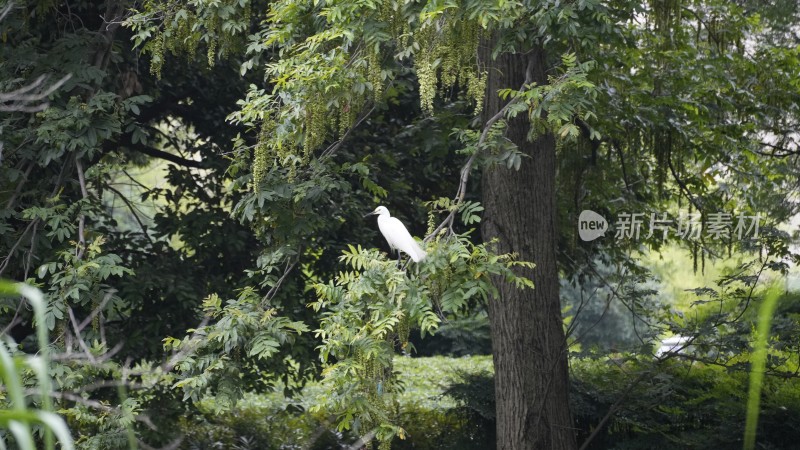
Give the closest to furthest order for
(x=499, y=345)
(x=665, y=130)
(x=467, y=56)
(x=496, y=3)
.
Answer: (x=496, y=3) → (x=467, y=56) → (x=499, y=345) → (x=665, y=130)

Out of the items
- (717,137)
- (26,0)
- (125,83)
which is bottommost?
(717,137)

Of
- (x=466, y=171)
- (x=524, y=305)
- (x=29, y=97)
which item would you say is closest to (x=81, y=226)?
(x=29, y=97)

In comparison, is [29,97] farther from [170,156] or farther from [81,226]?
[170,156]

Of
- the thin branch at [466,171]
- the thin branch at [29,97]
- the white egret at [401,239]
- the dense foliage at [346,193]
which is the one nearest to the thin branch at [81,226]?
the dense foliage at [346,193]

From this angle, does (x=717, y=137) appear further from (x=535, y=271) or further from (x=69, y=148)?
(x=69, y=148)

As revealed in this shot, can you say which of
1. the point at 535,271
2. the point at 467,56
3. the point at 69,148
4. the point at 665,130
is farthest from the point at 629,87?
the point at 69,148

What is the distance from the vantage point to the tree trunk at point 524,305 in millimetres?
5383

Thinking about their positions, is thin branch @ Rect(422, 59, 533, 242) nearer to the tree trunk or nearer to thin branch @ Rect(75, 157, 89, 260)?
the tree trunk

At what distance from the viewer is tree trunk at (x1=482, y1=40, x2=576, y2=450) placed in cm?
538

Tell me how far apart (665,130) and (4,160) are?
4.41 meters

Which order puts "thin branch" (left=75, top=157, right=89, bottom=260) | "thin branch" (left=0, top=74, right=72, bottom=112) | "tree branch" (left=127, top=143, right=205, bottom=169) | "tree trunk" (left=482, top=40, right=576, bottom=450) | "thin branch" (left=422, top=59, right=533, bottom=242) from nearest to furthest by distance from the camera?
"thin branch" (left=0, top=74, right=72, bottom=112), "thin branch" (left=422, top=59, right=533, bottom=242), "thin branch" (left=75, top=157, right=89, bottom=260), "tree trunk" (left=482, top=40, right=576, bottom=450), "tree branch" (left=127, top=143, right=205, bottom=169)

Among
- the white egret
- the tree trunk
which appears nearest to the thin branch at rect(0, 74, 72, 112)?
the white egret

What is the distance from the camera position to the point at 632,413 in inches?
279

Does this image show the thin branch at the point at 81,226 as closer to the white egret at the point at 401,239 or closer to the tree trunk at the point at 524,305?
the white egret at the point at 401,239
